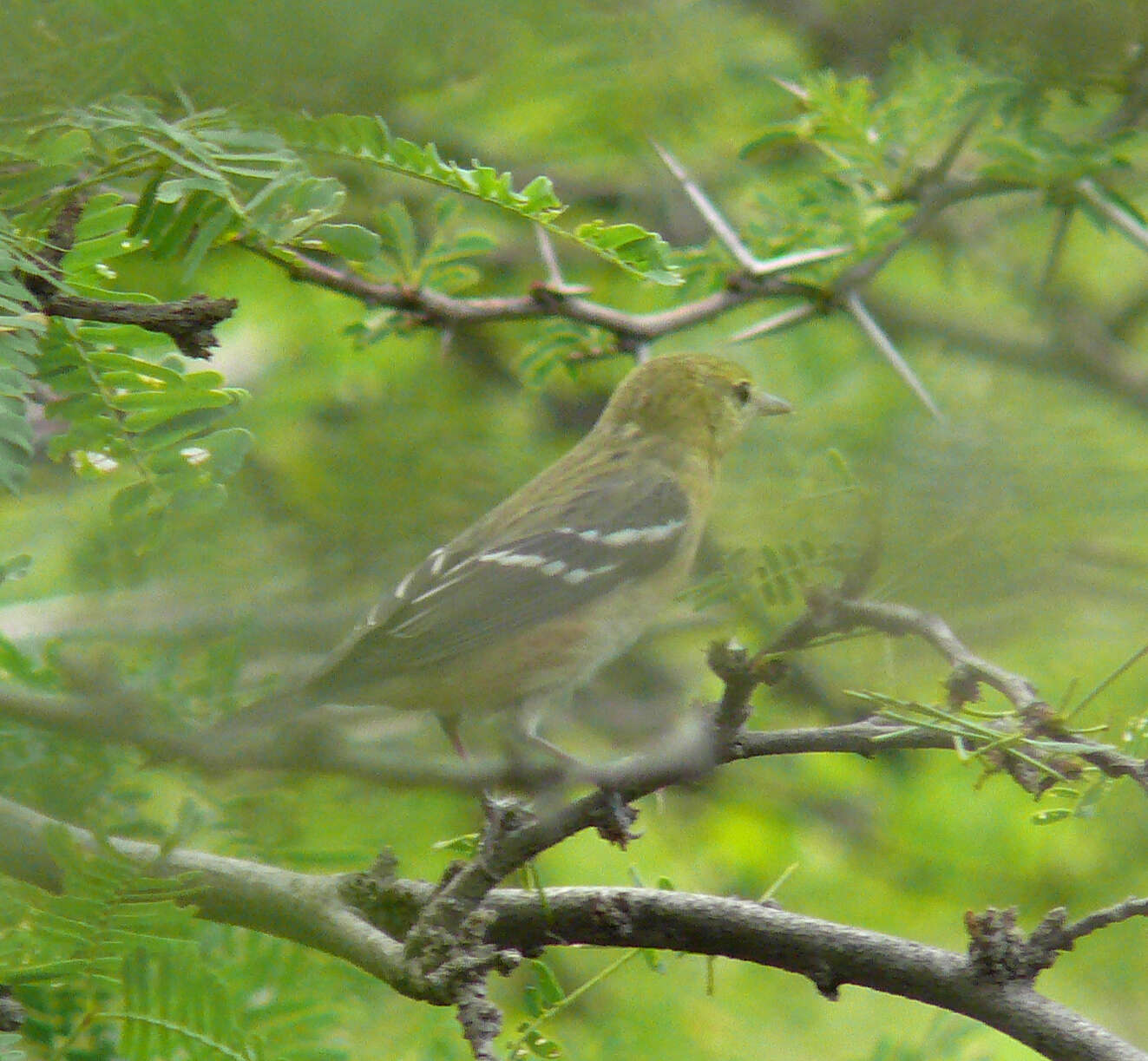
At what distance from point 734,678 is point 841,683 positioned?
541mm

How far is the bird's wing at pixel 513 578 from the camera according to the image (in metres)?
4.45

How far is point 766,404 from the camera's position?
Result: 19.6 ft

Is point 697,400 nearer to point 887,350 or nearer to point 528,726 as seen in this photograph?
point 887,350

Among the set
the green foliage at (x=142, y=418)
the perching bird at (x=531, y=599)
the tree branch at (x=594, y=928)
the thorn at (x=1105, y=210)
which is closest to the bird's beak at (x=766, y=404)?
the perching bird at (x=531, y=599)

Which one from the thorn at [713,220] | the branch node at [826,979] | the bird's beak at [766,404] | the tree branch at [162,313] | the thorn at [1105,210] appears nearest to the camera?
the tree branch at [162,313]

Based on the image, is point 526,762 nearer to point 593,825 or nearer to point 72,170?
point 593,825

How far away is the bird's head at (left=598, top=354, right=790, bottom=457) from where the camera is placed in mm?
5914

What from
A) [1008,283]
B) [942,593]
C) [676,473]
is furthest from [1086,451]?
[1008,283]

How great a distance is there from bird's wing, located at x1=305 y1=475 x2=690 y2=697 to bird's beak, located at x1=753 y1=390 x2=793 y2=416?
78cm

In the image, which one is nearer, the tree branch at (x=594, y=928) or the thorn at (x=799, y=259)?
the tree branch at (x=594, y=928)

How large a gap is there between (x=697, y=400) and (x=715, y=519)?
2957 millimetres

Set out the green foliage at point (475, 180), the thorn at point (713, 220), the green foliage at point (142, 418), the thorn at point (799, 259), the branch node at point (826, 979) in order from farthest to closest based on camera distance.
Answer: the thorn at point (713, 220)
the thorn at point (799, 259)
the branch node at point (826, 979)
the green foliage at point (142, 418)
the green foliage at point (475, 180)

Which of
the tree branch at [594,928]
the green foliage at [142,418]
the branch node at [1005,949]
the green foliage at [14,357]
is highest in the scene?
the green foliage at [14,357]

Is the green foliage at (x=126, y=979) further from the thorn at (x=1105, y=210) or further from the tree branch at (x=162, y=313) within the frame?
the thorn at (x=1105, y=210)
